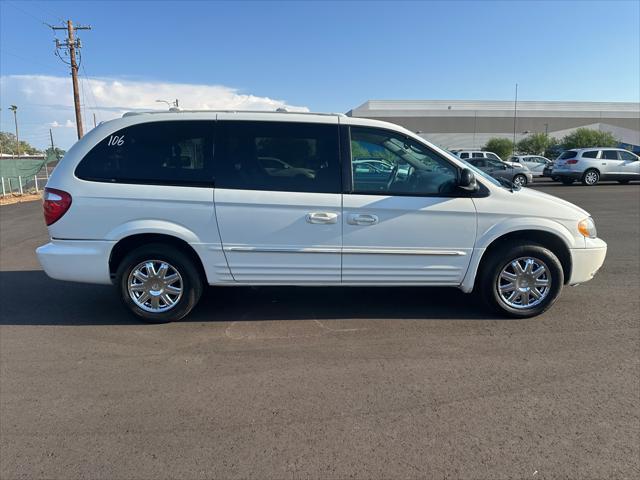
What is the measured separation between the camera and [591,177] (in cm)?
2070

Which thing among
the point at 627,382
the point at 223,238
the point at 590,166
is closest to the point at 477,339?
the point at 627,382

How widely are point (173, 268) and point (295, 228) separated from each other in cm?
126

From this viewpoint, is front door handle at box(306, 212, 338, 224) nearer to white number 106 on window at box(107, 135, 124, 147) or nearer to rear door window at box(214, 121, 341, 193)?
rear door window at box(214, 121, 341, 193)

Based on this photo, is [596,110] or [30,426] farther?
[596,110]

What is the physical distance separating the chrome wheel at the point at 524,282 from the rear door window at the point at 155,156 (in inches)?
119

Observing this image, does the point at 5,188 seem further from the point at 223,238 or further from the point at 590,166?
the point at 590,166

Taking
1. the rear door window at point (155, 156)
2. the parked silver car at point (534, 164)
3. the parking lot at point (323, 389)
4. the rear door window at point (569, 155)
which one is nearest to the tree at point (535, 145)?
the parked silver car at point (534, 164)

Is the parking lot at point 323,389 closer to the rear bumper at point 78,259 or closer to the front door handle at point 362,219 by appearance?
the rear bumper at point 78,259

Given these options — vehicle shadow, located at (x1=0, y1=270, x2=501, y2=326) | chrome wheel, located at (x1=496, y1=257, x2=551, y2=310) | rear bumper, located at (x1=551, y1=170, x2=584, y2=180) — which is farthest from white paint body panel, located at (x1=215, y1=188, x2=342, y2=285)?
rear bumper, located at (x1=551, y1=170, x2=584, y2=180)

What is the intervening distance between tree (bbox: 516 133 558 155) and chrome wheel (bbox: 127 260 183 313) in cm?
6979

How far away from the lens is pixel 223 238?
170 inches

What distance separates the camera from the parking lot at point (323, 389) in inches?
99.3

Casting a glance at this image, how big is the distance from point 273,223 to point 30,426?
2381 millimetres

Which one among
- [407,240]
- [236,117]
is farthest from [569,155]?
[236,117]
